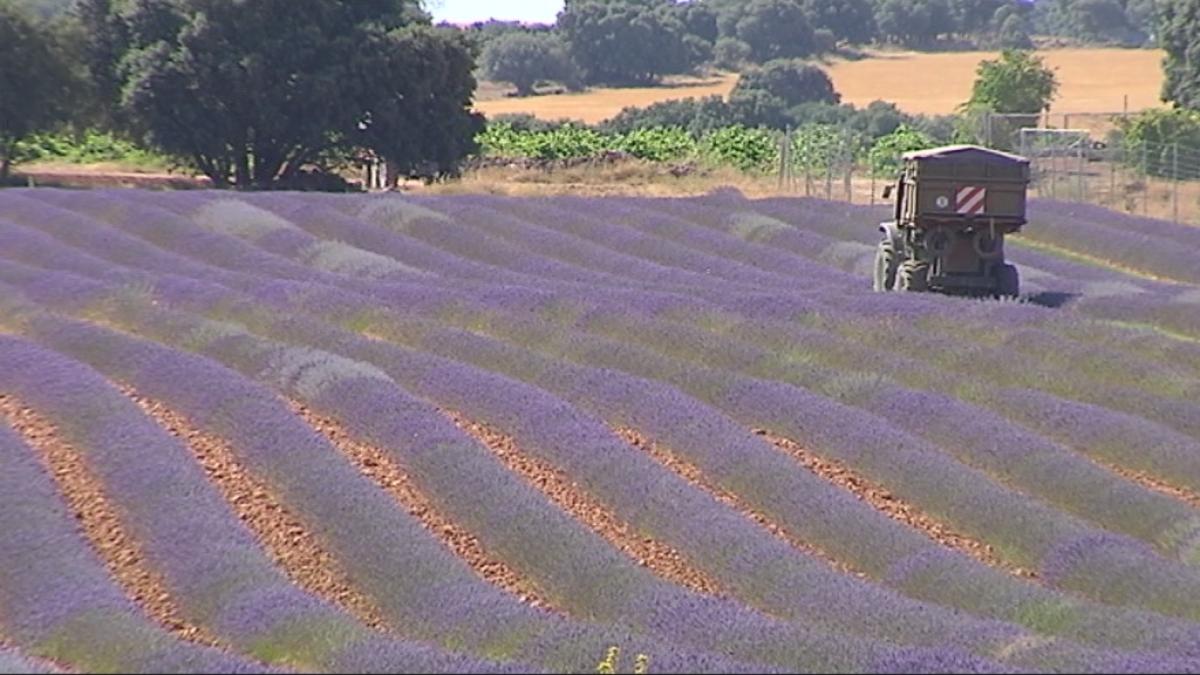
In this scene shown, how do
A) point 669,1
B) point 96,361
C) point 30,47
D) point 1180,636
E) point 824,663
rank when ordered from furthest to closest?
1. point 669,1
2. point 30,47
3. point 96,361
4. point 1180,636
5. point 824,663

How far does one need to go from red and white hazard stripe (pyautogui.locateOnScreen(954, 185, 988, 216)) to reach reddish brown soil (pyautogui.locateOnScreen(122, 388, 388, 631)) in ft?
34.2

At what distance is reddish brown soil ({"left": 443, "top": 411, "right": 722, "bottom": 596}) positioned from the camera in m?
11.2

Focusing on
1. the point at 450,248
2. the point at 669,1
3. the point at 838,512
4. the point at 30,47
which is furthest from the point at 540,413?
the point at 669,1

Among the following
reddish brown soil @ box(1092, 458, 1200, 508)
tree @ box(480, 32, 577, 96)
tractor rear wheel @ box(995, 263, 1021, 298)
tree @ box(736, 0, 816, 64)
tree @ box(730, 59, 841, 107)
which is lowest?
reddish brown soil @ box(1092, 458, 1200, 508)

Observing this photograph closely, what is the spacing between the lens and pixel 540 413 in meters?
14.5

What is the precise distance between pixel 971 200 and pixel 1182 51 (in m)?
45.1

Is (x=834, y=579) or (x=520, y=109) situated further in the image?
(x=520, y=109)

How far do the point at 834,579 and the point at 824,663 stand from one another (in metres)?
2.44

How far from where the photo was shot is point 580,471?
13.1 m

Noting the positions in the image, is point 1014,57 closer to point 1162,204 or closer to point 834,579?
point 1162,204

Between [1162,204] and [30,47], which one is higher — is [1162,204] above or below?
below

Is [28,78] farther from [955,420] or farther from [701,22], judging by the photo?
[701,22]

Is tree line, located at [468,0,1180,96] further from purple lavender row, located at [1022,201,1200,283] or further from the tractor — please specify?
the tractor

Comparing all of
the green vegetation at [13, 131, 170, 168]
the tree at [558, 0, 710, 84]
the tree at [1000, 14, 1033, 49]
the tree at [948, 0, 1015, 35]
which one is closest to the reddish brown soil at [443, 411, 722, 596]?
the green vegetation at [13, 131, 170, 168]
